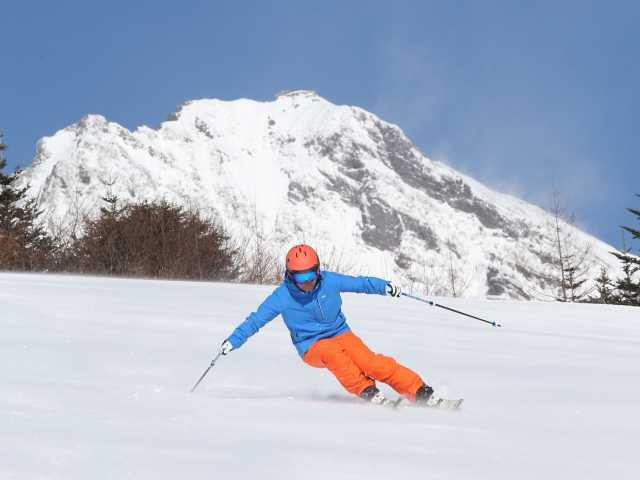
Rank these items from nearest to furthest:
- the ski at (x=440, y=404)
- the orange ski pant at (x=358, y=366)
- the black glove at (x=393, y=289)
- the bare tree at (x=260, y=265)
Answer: the ski at (x=440, y=404) → the orange ski pant at (x=358, y=366) → the black glove at (x=393, y=289) → the bare tree at (x=260, y=265)

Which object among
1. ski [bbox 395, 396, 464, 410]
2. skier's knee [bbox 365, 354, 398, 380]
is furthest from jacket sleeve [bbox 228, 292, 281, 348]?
ski [bbox 395, 396, 464, 410]

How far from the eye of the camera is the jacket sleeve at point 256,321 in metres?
4.62

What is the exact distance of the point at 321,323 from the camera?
15.5ft

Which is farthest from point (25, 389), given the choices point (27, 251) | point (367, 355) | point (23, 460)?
point (27, 251)

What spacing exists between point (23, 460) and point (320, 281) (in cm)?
266

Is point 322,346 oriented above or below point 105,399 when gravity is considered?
above

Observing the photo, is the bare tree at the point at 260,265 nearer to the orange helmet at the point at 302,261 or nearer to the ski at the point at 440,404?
the orange helmet at the point at 302,261

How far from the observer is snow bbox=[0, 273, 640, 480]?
252cm

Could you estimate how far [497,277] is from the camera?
171625 mm

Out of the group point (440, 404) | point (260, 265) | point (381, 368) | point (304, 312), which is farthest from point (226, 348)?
point (260, 265)

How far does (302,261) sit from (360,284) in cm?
55

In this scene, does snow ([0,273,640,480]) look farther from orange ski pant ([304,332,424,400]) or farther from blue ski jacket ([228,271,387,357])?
blue ski jacket ([228,271,387,357])

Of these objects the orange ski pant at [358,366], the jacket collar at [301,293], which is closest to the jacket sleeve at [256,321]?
the jacket collar at [301,293]

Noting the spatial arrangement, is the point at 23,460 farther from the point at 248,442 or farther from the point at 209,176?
the point at 209,176
